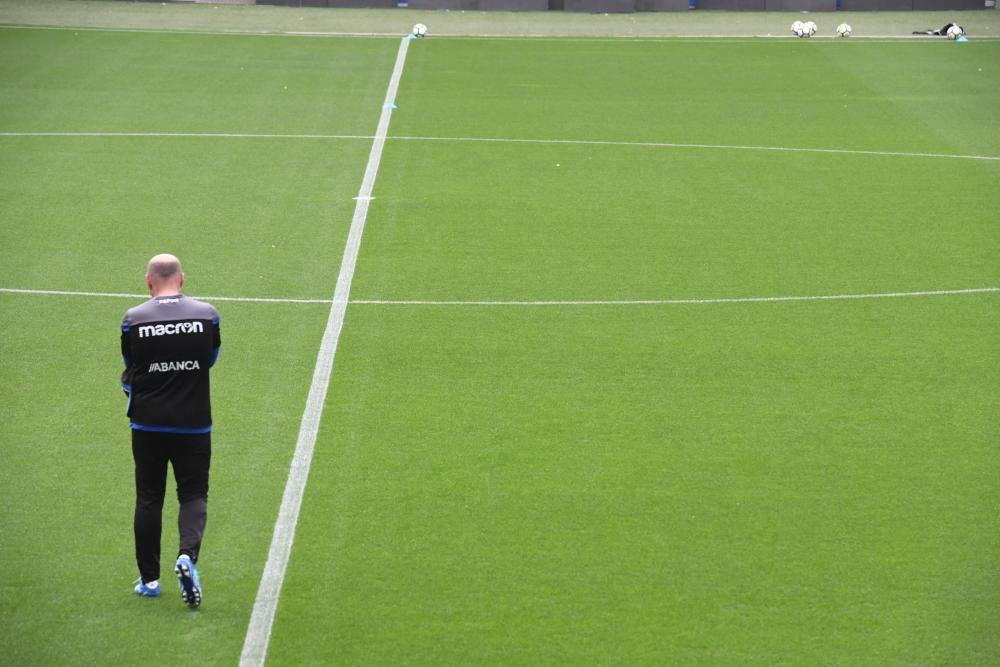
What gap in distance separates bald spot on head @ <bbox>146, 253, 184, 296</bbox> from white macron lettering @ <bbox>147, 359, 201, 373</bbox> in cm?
33

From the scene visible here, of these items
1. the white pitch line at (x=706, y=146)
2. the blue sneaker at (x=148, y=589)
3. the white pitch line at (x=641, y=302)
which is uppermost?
the blue sneaker at (x=148, y=589)

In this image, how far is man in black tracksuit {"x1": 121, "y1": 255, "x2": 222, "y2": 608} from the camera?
6945 mm

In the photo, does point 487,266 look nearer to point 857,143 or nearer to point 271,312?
point 271,312

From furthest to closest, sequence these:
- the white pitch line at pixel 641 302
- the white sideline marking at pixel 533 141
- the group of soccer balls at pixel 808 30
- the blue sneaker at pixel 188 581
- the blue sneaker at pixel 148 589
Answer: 1. the group of soccer balls at pixel 808 30
2. the white sideline marking at pixel 533 141
3. the white pitch line at pixel 641 302
4. the blue sneaker at pixel 148 589
5. the blue sneaker at pixel 188 581

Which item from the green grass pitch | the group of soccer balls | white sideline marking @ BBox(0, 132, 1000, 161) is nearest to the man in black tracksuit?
the green grass pitch

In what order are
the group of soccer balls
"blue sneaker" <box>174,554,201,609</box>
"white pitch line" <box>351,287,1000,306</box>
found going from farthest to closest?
the group of soccer balls → "white pitch line" <box>351,287,1000,306</box> → "blue sneaker" <box>174,554,201,609</box>

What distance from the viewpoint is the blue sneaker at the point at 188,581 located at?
6902 mm

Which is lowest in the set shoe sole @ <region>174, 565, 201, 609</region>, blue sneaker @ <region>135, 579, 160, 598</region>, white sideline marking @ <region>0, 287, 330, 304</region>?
white sideline marking @ <region>0, 287, 330, 304</region>

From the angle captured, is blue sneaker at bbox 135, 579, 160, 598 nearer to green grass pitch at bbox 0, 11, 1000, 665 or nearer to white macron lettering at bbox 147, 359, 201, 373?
green grass pitch at bbox 0, 11, 1000, 665

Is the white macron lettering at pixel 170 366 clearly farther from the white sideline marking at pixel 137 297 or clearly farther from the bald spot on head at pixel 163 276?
the white sideline marking at pixel 137 297

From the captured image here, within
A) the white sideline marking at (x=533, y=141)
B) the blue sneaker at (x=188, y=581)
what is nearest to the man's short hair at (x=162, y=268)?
the blue sneaker at (x=188, y=581)

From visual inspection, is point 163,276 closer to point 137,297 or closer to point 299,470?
point 299,470

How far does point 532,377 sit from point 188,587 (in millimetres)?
3801

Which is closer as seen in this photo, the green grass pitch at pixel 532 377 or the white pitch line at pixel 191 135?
the green grass pitch at pixel 532 377
